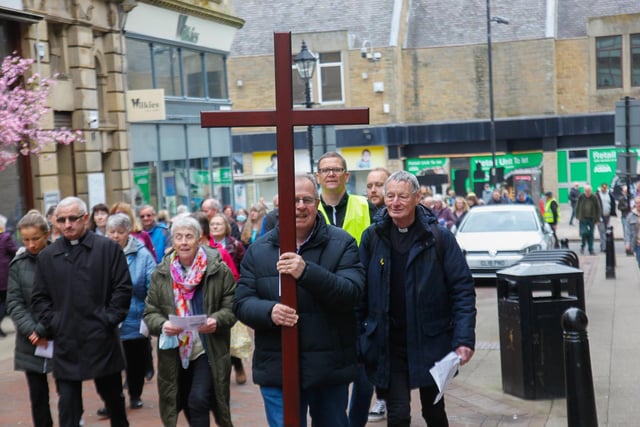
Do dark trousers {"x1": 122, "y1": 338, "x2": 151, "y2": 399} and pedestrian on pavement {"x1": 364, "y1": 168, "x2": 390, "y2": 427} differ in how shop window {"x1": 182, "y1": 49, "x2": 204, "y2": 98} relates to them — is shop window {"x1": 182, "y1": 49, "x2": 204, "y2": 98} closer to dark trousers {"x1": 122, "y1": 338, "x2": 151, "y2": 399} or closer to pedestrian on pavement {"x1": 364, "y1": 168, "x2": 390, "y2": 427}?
dark trousers {"x1": 122, "y1": 338, "x2": 151, "y2": 399}

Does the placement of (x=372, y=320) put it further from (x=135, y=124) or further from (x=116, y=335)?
(x=135, y=124)

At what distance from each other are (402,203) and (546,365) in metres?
3.33

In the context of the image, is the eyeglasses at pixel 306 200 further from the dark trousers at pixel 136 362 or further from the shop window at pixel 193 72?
the shop window at pixel 193 72

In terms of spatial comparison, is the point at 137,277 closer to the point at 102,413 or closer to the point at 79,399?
the point at 102,413

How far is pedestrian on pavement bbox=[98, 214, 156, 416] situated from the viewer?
8727 millimetres

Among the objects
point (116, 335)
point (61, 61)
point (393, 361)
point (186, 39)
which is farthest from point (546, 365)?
point (186, 39)

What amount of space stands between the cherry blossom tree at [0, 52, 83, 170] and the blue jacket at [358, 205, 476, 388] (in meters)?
9.84

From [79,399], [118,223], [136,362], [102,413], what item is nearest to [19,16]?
[118,223]

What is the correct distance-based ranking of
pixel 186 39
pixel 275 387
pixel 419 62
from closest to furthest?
pixel 275 387, pixel 186 39, pixel 419 62

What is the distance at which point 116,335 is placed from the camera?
714cm

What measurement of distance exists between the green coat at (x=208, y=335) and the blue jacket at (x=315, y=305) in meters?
1.43

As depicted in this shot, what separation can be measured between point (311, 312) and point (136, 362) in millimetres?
4005

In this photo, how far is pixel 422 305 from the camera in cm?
597

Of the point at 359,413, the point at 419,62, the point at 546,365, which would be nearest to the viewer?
the point at 359,413
